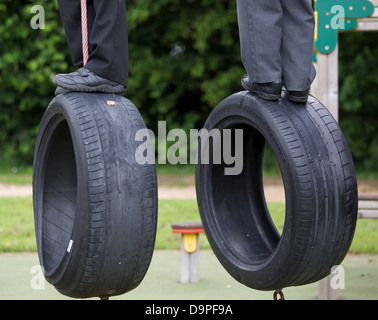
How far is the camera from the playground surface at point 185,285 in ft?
12.3

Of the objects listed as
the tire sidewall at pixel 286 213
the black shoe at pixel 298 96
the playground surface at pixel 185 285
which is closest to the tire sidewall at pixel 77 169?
the tire sidewall at pixel 286 213

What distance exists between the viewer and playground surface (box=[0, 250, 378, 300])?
3744mm

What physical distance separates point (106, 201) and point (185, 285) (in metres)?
2.14

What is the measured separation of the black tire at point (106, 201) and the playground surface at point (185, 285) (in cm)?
140

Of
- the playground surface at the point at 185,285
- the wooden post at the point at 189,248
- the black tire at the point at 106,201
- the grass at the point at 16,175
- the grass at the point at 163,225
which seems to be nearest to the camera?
the black tire at the point at 106,201

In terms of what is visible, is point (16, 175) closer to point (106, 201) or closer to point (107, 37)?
point (107, 37)

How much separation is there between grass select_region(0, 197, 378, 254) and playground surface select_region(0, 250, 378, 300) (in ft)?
1.60

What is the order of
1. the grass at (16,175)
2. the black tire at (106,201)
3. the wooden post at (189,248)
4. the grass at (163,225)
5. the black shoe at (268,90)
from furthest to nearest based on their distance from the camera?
the grass at (16,175)
the grass at (163,225)
the wooden post at (189,248)
the black shoe at (268,90)
the black tire at (106,201)

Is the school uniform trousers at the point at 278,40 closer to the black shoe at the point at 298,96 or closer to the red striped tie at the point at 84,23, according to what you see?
the black shoe at the point at 298,96

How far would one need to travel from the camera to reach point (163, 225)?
6113 mm

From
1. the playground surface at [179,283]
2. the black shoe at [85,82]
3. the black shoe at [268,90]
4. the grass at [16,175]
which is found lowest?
the grass at [16,175]

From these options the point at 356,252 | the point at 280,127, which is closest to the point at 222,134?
the point at 280,127

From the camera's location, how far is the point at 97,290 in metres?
2.11

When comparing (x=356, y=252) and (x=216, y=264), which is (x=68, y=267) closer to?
(x=216, y=264)
